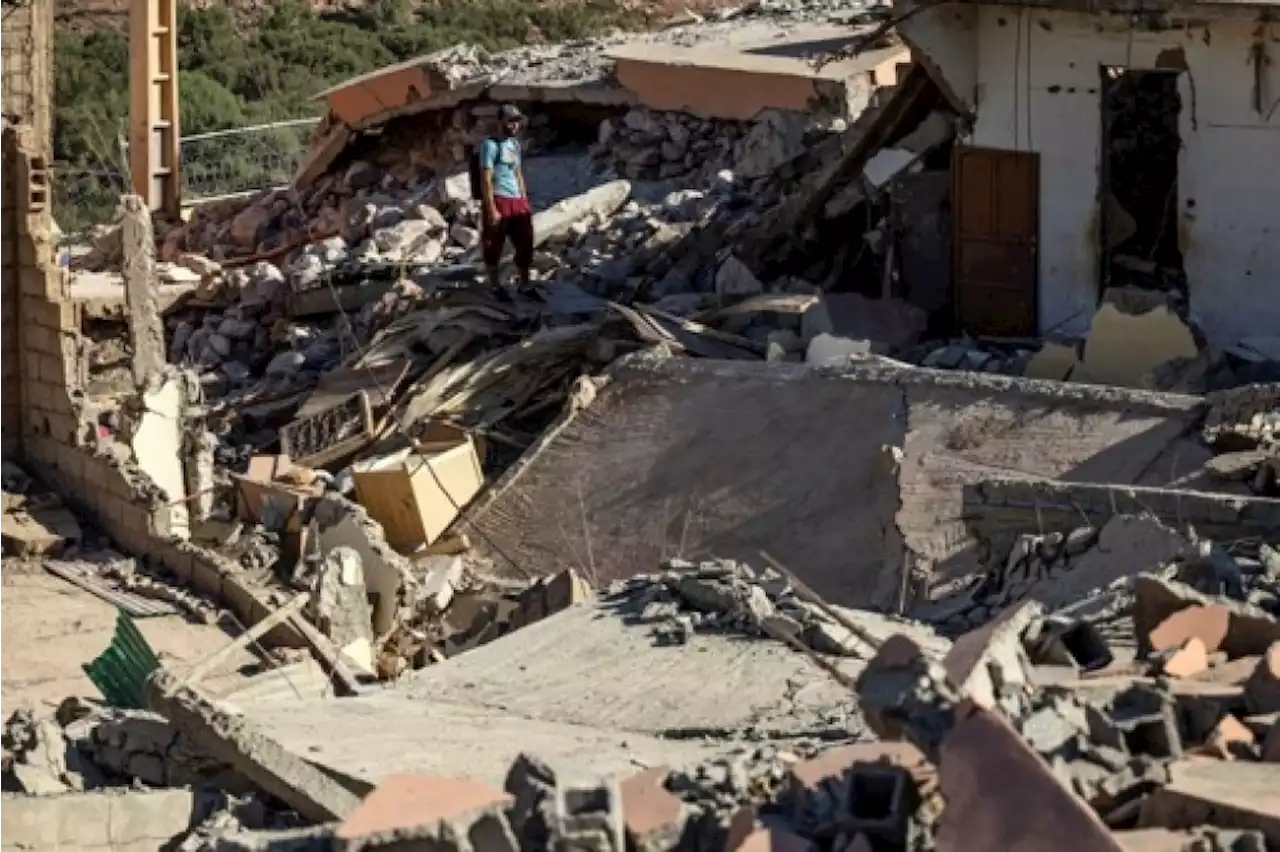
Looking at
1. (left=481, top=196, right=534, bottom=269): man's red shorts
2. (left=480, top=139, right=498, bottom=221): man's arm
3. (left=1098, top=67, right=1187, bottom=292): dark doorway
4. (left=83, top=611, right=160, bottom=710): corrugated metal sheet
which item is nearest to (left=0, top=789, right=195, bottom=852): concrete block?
(left=83, top=611, right=160, bottom=710): corrugated metal sheet

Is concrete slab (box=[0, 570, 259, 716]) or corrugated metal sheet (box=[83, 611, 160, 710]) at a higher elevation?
corrugated metal sheet (box=[83, 611, 160, 710])

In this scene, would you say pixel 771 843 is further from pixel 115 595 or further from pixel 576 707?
pixel 115 595

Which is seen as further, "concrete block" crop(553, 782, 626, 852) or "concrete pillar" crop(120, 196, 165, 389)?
"concrete pillar" crop(120, 196, 165, 389)

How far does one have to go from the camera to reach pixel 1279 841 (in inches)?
291

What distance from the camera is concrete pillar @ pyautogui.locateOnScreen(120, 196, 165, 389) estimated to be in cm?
1986

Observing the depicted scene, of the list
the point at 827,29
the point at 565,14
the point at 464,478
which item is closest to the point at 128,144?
the point at 827,29

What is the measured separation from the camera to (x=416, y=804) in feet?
25.8

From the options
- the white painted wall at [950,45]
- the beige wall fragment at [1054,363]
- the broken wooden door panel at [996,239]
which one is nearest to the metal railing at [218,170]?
the broken wooden door panel at [996,239]

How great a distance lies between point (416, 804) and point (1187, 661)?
226 centimetres

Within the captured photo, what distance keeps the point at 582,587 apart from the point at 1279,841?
346 inches

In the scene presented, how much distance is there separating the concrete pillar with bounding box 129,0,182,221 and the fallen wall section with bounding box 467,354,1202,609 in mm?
12449

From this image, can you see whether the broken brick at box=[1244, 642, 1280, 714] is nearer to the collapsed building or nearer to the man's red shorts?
the collapsed building

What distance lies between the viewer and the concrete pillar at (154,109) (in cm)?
3228

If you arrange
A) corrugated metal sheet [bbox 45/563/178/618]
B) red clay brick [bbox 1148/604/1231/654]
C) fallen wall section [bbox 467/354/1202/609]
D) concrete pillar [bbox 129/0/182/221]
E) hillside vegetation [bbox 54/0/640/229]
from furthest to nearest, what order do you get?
1. hillside vegetation [bbox 54/0/640/229]
2. concrete pillar [bbox 129/0/182/221]
3. fallen wall section [bbox 467/354/1202/609]
4. corrugated metal sheet [bbox 45/563/178/618]
5. red clay brick [bbox 1148/604/1231/654]
